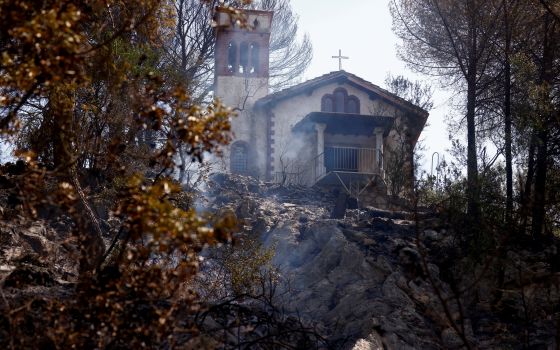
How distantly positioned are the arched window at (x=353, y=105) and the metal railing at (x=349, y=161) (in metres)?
3.04

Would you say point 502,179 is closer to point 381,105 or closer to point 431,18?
point 431,18

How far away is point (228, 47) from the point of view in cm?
2892

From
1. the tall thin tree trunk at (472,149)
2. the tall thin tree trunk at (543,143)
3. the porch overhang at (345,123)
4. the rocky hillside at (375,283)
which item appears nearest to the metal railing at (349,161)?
the porch overhang at (345,123)

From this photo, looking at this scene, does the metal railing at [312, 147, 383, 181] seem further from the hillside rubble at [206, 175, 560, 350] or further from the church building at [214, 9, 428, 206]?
the hillside rubble at [206, 175, 560, 350]

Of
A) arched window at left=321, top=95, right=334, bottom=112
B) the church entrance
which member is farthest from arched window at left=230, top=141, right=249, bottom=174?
the church entrance

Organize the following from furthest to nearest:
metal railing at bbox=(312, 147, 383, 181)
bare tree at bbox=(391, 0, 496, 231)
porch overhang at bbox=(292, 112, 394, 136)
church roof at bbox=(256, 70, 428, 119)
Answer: church roof at bbox=(256, 70, 428, 119) < porch overhang at bbox=(292, 112, 394, 136) < metal railing at bbox=(312, 147, 383, 181) < bare tree at bbox=(391, 0, 496, 231)

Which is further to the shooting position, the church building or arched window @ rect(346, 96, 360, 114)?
arched window @ rect(346, 96, 360, 114)

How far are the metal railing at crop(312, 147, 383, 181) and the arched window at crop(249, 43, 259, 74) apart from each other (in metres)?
6.10

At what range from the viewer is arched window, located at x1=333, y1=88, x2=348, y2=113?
27938 millimetres

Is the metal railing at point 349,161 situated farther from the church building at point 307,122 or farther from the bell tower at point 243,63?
the bell tower at point 243,63

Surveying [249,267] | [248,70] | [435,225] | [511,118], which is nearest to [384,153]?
[248,70]

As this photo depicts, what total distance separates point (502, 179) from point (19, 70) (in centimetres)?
1229

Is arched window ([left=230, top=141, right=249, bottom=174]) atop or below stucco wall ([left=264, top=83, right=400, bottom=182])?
below

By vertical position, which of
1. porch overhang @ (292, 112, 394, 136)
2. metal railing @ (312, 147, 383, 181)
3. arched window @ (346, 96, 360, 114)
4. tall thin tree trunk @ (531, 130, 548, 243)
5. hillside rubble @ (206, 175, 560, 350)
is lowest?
hillside rubble @ (206, 175, 560, 350)
